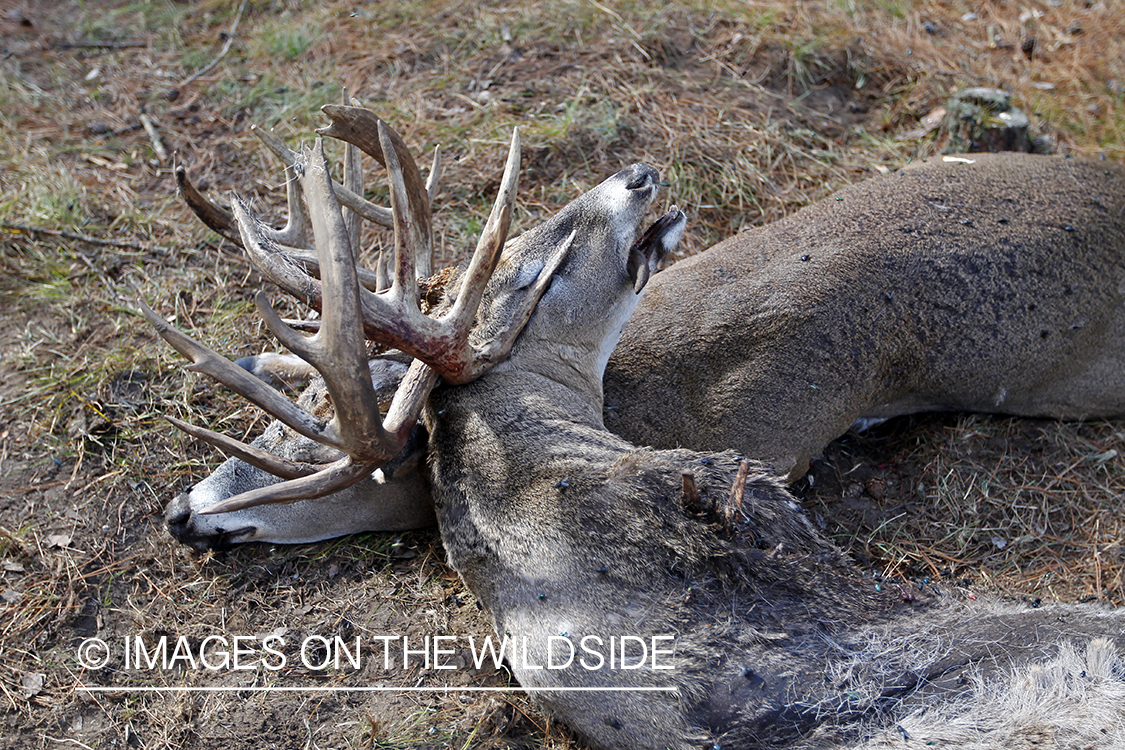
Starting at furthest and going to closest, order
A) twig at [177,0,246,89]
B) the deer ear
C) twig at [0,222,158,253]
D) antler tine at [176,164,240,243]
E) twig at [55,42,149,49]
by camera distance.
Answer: twig at [55,42,149,49], twig at [177,0,246,89], twig at [0,222,158,253], the deer ear, antler tine at [176,164,240,243]

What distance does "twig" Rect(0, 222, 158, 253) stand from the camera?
484 centimetres

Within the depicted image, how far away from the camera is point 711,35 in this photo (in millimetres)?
5688

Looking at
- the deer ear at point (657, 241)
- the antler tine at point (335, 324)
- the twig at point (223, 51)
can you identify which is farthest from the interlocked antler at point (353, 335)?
the twig at point (223, 51)

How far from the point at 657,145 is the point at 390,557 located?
2824 millimetres

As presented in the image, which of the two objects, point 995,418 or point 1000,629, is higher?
point 1000,629

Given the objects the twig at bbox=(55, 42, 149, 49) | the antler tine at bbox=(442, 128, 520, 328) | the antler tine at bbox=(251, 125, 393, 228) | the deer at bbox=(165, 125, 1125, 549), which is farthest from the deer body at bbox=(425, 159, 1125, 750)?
the twig at bbox=(55, 42, 149, 49)

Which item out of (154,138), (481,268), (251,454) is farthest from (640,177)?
(154,138)

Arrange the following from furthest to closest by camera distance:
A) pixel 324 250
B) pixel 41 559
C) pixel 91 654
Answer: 1. pixel 41 559
2. pixel 91 654
3. pixel 324 250

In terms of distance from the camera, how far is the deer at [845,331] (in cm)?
352

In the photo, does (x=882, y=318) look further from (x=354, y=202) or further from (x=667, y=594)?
(x=354, y=202)

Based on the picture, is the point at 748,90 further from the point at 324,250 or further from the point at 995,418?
the point at 324,250

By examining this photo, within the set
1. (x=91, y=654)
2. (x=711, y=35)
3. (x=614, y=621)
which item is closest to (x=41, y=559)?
(x=91, y=654)

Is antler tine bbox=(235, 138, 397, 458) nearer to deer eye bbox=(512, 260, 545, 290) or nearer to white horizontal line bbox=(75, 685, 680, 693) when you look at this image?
deer eye bbox=(512, 260, 545, 290)

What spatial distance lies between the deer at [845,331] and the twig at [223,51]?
2981 mm
